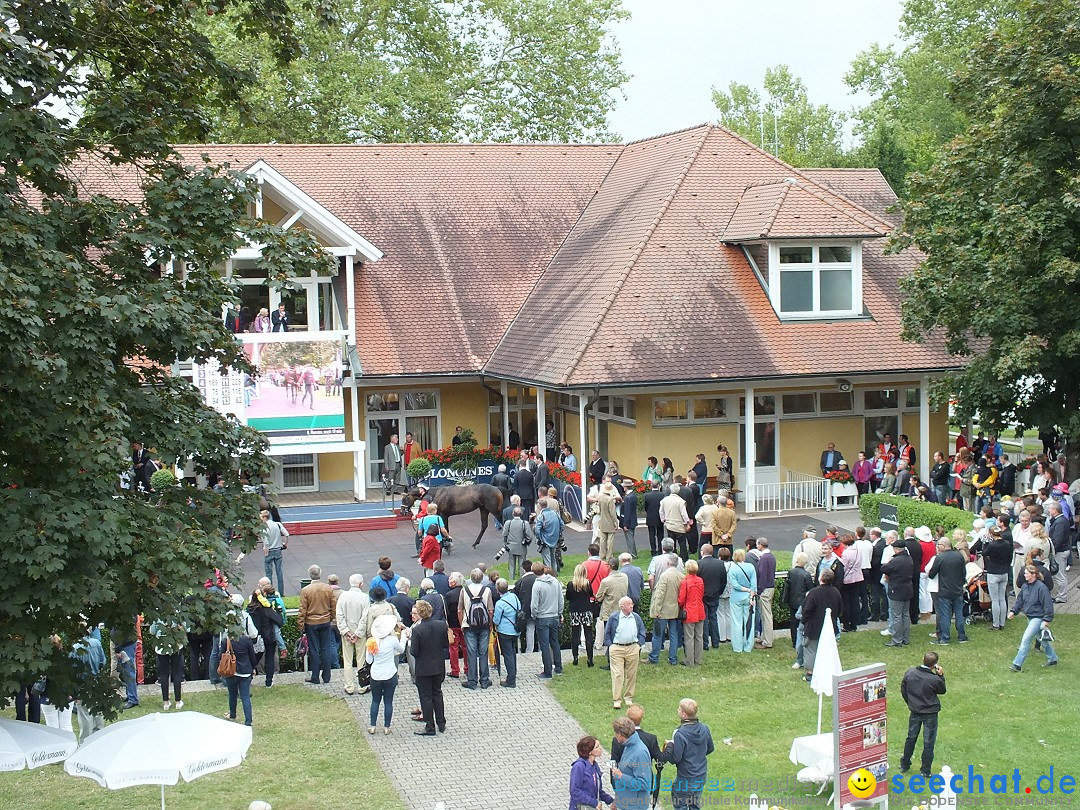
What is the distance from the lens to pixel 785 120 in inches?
3553

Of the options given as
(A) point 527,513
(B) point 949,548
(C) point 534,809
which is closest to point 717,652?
Answer: (B) point 949,548

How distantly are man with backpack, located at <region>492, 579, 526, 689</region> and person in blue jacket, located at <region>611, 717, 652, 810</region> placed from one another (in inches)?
185

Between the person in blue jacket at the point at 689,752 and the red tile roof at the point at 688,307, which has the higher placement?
the red tile roof at the point at 688,307

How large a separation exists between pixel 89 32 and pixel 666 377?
603 inches

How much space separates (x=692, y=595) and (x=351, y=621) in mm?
4443

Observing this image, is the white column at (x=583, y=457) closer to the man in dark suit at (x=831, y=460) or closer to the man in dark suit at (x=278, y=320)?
the man in dark suit at (x=831, y=460)

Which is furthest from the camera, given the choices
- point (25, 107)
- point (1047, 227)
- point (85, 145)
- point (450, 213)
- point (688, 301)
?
point (450, 213)

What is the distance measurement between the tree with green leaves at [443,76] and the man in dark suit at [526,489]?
889 inches

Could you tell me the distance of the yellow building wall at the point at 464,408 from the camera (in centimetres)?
3128

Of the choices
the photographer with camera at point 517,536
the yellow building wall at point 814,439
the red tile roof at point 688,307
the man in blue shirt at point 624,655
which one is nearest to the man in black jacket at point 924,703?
the man in blue shirt at point 624,655

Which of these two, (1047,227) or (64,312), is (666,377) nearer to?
(1047,227)

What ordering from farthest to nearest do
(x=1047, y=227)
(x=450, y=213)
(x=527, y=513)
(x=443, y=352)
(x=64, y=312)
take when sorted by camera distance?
(x=450, y=213)
(x=443, y=352)
(x=527, y=513)
(x=1047, y=227)
(x=64, y=312)

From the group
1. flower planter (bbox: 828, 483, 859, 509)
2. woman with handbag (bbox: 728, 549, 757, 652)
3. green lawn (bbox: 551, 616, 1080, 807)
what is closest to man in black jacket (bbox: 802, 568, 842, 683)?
green lawn (bbox: 551, 616, 1080, 807)

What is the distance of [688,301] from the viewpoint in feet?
89.1
